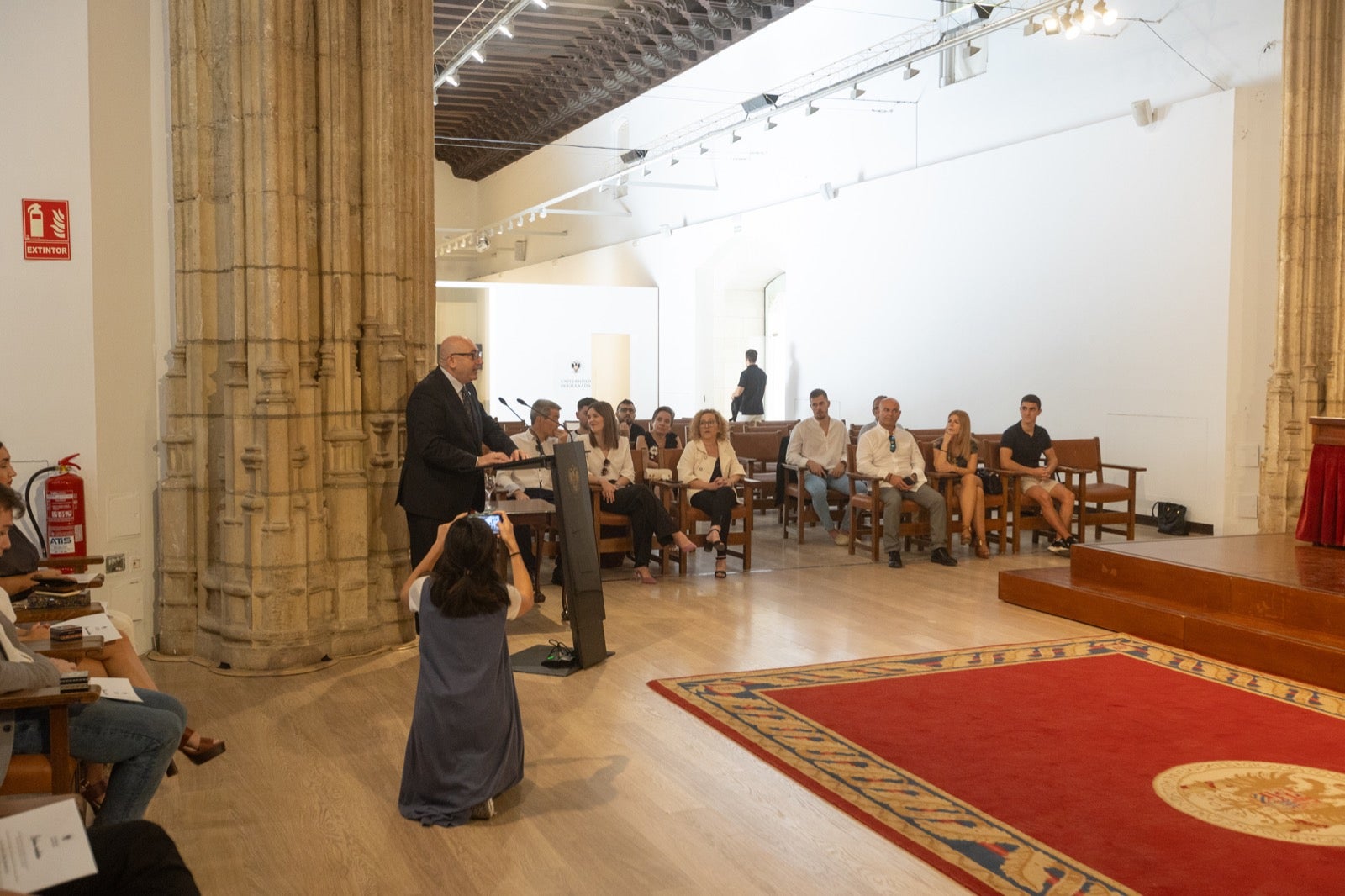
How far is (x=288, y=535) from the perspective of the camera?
5512 millimetres

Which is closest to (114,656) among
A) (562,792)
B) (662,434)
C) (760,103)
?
(562,792)

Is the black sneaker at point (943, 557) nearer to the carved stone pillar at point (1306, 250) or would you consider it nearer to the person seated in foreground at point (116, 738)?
the carved stone pillar at point (1306, 250)

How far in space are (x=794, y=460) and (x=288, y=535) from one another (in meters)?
4.91

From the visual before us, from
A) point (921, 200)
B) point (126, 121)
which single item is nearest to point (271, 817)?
point (126, 121)

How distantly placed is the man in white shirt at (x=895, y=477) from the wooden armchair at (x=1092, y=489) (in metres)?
1.10

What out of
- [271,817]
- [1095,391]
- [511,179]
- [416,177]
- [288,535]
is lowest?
[271,817]

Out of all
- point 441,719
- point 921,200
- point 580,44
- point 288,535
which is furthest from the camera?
point 580,44

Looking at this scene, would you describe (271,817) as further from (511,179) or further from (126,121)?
(511,179)

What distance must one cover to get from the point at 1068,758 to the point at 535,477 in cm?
448

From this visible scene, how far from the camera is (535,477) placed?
801 centimetres

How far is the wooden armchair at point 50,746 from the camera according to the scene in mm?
2834

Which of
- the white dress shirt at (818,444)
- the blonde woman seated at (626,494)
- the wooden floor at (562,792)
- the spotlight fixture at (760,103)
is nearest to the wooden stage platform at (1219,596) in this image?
the wooden floor at (562,792)

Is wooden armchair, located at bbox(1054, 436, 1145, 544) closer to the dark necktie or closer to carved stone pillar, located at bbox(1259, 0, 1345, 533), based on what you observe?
carved stone pillar, located at bbox(1259, 0, 1345, 533)

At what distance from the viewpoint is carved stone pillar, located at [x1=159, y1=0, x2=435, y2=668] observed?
216 inches
